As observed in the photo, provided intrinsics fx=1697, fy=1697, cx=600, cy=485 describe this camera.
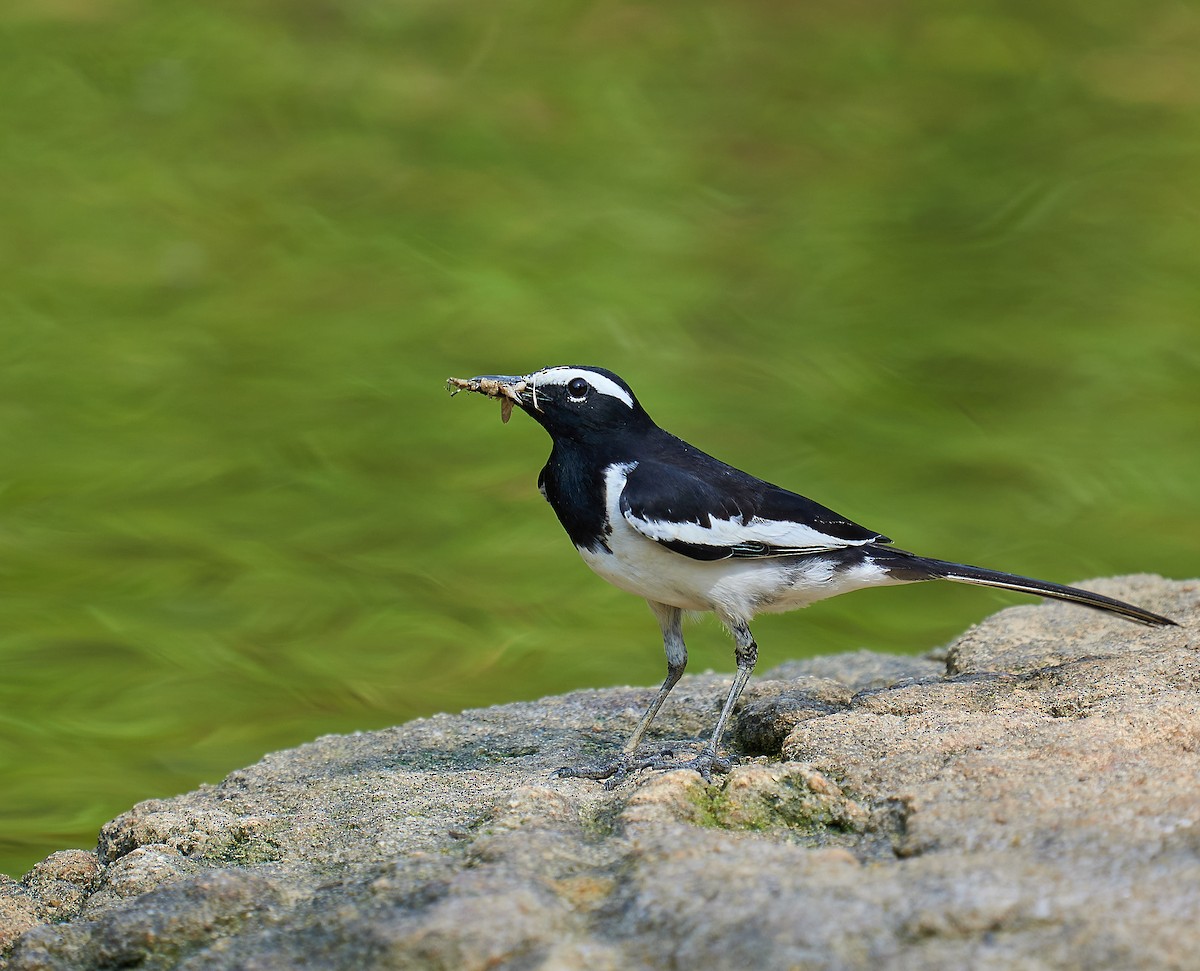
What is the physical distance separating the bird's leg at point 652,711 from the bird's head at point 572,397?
1.94ft

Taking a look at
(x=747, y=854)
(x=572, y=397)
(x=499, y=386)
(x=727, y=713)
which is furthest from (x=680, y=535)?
(x=747, y=854)

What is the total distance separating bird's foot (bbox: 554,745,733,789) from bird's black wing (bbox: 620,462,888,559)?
23.4 inches

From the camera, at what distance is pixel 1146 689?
4711 mm

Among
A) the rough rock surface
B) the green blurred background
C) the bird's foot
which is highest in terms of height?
the green blurred background

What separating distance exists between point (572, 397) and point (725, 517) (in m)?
0.65

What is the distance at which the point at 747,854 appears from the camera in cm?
370

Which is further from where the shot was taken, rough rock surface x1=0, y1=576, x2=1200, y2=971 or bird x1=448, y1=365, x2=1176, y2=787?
bird x1=448, y1=365, x2=1176, y2=787

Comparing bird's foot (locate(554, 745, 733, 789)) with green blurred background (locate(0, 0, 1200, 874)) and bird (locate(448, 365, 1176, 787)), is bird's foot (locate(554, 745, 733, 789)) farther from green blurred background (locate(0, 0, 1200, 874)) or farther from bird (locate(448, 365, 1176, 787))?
green blurred background (locate(0, 0, 1200, 874))

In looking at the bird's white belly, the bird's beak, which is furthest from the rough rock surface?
the bird's beak

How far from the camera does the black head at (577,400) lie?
531 cm

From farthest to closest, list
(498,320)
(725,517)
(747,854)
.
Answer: (498,320), (725,517), (747,854)

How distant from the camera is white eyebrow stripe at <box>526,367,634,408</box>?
5309mm

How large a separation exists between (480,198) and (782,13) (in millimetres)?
4188

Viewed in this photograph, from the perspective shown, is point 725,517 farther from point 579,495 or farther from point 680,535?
point 579,495
